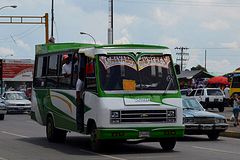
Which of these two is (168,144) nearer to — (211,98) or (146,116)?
(146,116)

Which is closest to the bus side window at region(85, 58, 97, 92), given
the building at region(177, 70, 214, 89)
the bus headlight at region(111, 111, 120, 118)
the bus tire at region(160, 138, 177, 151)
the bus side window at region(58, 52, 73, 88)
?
the bus headlight at region(111, 111, 120, 118)

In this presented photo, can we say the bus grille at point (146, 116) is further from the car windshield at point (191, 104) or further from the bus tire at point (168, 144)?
the car windshield at point (191, 104)

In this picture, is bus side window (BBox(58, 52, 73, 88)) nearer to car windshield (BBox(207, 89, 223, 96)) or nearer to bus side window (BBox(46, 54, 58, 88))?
bus side window (BBox(46, 54, 58, 88))

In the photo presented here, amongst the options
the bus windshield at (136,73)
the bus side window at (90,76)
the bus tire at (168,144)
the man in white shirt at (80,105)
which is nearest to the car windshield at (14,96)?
the man in white shirt at (80,105)

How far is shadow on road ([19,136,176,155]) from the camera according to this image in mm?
15203

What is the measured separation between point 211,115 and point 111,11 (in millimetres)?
35196

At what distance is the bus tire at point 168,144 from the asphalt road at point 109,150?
0.51 feet

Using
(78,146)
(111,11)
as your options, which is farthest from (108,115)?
(111,11)

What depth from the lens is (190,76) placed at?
238 ft

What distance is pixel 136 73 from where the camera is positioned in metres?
14.8

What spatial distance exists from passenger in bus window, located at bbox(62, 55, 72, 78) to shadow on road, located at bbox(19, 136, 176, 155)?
6.90ft

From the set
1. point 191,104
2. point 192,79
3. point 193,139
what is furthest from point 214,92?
point 192,79

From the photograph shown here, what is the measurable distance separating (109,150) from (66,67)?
2819 mm

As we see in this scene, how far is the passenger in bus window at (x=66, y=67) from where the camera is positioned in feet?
54.0
